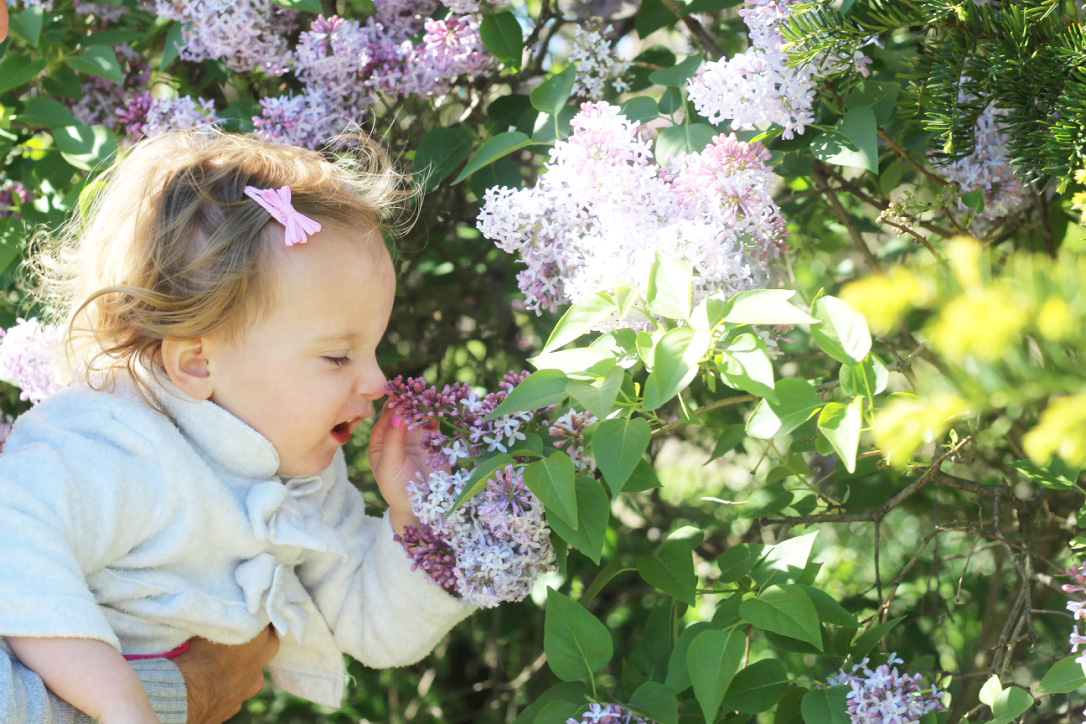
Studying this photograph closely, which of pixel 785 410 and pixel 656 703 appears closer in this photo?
pixel 785 410

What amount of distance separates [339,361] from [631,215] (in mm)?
430

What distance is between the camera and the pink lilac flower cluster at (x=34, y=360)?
1533mm

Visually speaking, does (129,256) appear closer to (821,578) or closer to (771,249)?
(771,249)

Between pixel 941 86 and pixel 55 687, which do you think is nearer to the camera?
pixel 55 687

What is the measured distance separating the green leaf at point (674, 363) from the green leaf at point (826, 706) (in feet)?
1.47

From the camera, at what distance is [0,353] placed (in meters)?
1.57

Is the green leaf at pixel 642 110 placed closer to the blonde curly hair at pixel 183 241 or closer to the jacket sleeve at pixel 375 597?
the blonde curly hair at pixel 183 241

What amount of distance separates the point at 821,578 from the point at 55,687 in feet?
5.42

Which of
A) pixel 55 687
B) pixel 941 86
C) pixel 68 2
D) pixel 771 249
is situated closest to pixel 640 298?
pixel 771 249

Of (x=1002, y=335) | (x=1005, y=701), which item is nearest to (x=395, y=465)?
(x=1005, y=701)

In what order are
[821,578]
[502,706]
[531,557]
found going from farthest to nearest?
[502,706], [821,578], [531,557]

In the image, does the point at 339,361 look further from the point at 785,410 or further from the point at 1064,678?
the point at 1064,678

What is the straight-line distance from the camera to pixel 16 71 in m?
1.78

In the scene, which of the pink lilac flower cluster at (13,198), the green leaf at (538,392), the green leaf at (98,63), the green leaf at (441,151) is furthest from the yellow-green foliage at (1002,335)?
the pink lilac flower cluster at (13,198)
